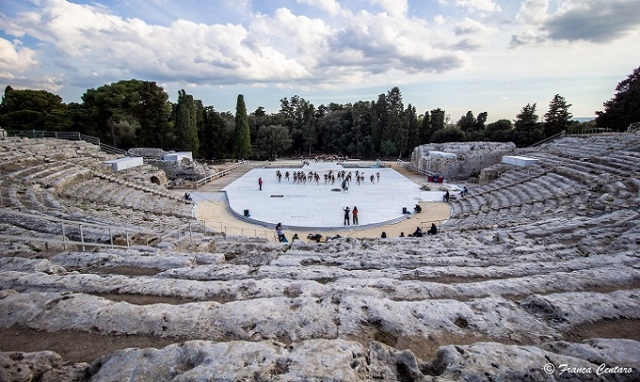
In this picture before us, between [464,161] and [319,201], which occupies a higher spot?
[464,161]

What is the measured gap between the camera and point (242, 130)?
42.1 meters

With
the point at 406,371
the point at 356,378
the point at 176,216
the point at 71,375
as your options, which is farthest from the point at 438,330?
the point at 176,216

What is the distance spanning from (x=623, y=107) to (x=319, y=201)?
35396 millimetres

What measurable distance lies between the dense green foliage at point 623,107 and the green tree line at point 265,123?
3.2 inches

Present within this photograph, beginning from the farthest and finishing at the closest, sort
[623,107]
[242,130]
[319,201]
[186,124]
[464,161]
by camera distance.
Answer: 1. [242,130]
2. [186,124]
3. [623,107]
4. [464,161]
5. [319,201]

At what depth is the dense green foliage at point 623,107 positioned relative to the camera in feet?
105

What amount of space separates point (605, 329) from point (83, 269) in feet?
24.2

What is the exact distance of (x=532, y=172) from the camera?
1945 cm

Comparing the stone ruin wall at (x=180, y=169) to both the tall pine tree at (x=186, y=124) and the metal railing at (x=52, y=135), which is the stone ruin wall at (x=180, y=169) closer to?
the metal railing at (x=52, y=135)

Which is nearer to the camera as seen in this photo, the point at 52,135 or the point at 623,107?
the point at 52,135

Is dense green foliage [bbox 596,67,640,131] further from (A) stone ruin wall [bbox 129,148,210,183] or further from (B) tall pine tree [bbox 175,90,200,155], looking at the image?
(B) tall pine tree [bbox 175,90,200,155]

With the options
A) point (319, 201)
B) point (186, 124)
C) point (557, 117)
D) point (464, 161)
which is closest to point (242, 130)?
point (186, 124)

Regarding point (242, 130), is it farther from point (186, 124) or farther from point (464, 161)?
point (464, 161)

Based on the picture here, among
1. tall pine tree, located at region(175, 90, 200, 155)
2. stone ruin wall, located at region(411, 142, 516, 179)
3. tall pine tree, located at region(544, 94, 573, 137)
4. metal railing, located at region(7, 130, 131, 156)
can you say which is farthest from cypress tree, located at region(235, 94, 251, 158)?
tall pine tree, located at region(544, 94, 573, 137)
